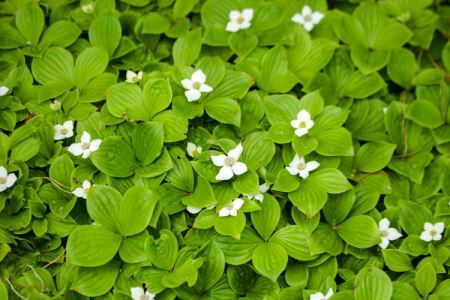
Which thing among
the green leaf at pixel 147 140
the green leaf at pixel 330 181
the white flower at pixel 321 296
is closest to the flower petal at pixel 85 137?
the green leaf at pixel 147 140

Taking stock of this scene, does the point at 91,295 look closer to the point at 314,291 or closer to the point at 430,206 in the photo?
the point at 314,291

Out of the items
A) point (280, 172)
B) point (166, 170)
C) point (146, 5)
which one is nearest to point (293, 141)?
point (280, 172)

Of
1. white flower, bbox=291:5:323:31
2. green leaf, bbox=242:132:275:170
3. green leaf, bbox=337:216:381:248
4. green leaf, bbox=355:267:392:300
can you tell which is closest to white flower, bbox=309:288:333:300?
green leaf, bbox=355:267:392:300

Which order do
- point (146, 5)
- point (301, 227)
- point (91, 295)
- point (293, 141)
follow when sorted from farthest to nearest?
point (146, 5) → point (293, 141) → point (301, 227) → point (91, 295)

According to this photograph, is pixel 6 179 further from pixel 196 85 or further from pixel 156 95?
pixel 196 85

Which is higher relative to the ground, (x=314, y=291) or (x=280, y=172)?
(x=280, y=172)

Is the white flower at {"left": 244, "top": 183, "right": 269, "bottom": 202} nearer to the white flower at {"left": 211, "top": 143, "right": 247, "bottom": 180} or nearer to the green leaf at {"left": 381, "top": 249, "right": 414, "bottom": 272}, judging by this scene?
the white flower at {"left": 211, "top": 143, "right": 247, "bottom": 180}

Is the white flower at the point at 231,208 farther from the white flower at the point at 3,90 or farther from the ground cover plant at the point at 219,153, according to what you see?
the white flower at the point at 3,90
